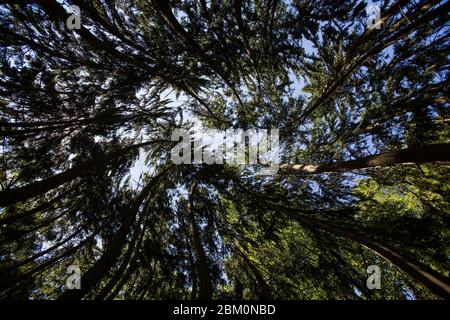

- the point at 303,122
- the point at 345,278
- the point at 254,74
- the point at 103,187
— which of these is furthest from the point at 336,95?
the point at 103,187

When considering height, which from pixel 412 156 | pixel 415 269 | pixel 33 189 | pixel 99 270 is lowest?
pixel 99 270

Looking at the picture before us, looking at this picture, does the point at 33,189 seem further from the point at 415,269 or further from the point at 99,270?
the point at 415,269

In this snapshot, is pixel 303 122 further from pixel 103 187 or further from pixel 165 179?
pixel 103 187

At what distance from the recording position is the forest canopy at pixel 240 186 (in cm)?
489

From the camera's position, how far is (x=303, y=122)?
8438mm

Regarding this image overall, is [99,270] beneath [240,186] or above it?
beneath

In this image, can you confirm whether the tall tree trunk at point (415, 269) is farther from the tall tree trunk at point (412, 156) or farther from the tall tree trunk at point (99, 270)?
the tall tree trunk at point (99, 270)

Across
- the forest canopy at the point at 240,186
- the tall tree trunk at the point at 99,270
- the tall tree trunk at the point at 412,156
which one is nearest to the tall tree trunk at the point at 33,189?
the forest canopy at the point at 240,186

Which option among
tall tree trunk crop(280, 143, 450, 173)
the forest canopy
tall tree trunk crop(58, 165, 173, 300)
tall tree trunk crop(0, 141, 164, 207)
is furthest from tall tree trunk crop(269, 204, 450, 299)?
tall tree trunk crop(0, 141, 164, 207)

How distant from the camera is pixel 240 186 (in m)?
8.46

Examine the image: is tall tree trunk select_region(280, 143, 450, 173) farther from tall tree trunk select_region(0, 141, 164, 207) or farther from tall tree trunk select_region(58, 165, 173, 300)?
tall tree trunk select_region(0, 141, 164, 207)

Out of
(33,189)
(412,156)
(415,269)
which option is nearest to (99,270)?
(33,189)

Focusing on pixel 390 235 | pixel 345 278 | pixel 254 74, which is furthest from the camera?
pixel 254 74
